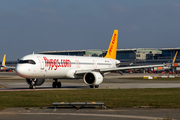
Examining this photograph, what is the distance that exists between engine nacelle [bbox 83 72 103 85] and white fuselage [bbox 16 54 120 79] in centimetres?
177

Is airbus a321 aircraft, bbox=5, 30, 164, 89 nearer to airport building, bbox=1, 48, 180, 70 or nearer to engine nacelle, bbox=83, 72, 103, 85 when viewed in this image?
engine nacelle, bbox=83, 72, 103, 85

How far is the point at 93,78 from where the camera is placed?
3825 cm

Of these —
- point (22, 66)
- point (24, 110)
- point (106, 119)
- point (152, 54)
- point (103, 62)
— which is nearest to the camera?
point (106, 119)

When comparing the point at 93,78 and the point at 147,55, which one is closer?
the point at 93,78

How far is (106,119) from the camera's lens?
1273 centimetres

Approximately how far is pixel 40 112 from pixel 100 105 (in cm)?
351

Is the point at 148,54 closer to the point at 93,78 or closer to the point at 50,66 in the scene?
the point at 93,78

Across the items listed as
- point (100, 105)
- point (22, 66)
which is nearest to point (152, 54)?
point (22, 66)

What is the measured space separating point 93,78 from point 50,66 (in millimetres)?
6105

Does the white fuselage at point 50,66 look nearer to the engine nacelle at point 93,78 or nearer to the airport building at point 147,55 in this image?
the engine nacelle at point 93,78

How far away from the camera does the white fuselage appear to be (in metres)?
32.8

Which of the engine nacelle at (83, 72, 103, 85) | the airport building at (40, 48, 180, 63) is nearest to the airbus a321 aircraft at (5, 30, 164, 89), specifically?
the engine nacelle at (83, 72, 103, 85)

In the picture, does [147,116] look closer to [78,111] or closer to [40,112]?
[78,111]

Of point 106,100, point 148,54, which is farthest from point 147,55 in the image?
point 106,100
